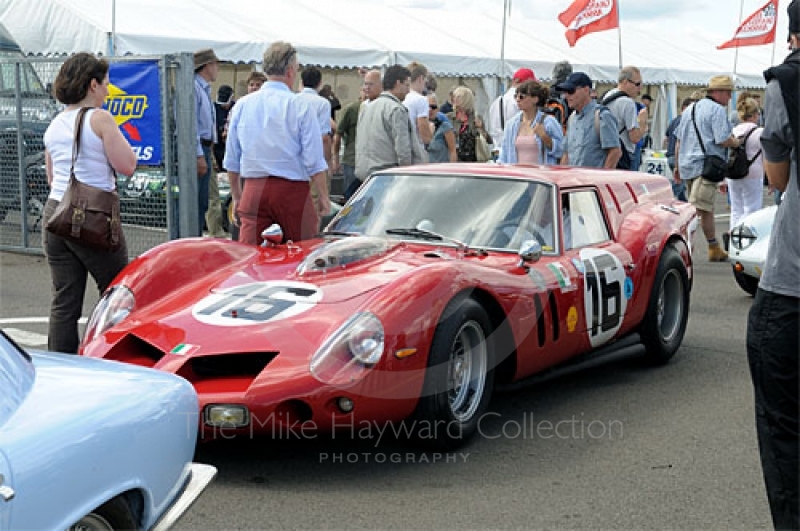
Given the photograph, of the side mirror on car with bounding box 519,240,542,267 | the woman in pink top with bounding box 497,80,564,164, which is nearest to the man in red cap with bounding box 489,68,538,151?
the woman in pink top with bounding box 497,80,564,164

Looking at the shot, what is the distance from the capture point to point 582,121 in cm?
937

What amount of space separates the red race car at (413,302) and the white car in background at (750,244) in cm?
182

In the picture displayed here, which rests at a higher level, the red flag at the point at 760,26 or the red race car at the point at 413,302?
the red flag at the point at 760,26

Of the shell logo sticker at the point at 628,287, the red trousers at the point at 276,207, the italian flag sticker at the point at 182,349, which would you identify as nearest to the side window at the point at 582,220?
the shell logo sticker at the point at 628,287

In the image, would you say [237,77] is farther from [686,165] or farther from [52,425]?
[52,425]

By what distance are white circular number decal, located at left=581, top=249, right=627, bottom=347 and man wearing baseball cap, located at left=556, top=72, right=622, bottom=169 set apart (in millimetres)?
3262

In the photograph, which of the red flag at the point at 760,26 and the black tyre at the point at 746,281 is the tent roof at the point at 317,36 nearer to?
the red flag at the point at 760,26

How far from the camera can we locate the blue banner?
32.2ft

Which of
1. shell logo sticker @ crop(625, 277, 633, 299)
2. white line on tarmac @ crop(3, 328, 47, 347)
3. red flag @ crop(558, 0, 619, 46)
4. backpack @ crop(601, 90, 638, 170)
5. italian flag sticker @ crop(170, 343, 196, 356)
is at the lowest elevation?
white line on tarmac @ crop(3, 328, 47, 347)

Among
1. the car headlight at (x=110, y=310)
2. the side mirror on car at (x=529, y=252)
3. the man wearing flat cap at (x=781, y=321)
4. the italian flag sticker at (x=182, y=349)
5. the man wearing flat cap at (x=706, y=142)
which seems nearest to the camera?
the man wearing flat cap at (x=781, y=321)

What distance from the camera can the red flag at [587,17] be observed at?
17141mm

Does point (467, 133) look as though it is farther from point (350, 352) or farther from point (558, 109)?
point (350, 352)

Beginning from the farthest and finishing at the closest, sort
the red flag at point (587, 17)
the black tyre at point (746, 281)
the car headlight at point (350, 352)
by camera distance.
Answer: the red flag at point (587, 17) → the black tyre at point (746, 281) → the car headlight at point (350, 352)

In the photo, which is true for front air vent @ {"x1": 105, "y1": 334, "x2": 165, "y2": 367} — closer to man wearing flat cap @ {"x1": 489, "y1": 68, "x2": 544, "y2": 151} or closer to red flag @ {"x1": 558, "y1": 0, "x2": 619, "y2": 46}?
man wearing flat cap @ {"x1": 489, "y1": 68, "x2": 544, "y2": 151}
